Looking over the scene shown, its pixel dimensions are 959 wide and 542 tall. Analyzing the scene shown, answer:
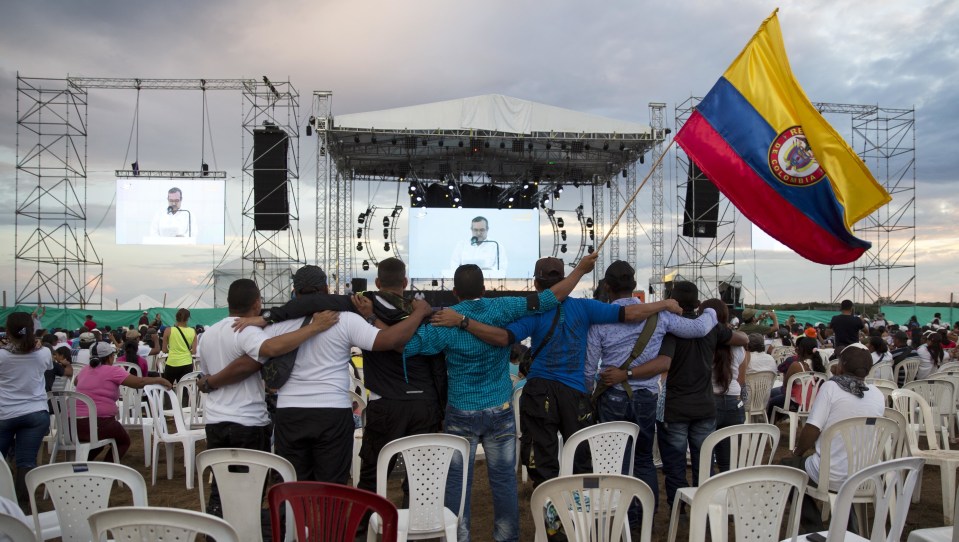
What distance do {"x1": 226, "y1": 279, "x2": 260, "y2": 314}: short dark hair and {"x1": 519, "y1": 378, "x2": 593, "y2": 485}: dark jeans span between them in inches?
63.8

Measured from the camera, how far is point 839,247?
15.5 feet

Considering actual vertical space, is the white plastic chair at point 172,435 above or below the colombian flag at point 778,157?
below

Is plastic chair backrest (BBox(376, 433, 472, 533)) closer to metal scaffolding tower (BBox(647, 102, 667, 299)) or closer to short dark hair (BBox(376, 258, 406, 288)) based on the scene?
short dark hair (BBox(376, 258, 406, 288))

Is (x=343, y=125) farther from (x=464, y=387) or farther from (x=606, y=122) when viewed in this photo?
(x=464, y=387)

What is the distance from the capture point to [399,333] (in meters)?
3.34

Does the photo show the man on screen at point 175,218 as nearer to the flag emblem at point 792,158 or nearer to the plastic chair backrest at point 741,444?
the flag emblem at point 792,158

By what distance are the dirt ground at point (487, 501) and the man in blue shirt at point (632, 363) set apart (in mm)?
715

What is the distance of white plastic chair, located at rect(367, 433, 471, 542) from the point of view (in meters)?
3.08

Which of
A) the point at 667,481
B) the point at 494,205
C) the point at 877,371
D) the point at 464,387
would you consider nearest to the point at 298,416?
the point at 464,387

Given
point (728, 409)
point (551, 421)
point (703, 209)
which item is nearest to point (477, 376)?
A: point (551, 421)

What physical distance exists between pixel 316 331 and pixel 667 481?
240 cm

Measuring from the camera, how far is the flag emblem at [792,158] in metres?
4.77

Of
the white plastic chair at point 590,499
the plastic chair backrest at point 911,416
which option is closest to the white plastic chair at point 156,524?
the white plastic chair at point 590,499

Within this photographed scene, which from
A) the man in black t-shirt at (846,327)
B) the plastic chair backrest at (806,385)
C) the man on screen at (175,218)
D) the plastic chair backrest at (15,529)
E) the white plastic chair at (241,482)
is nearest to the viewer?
the plastic chair backrest at (15,529)
